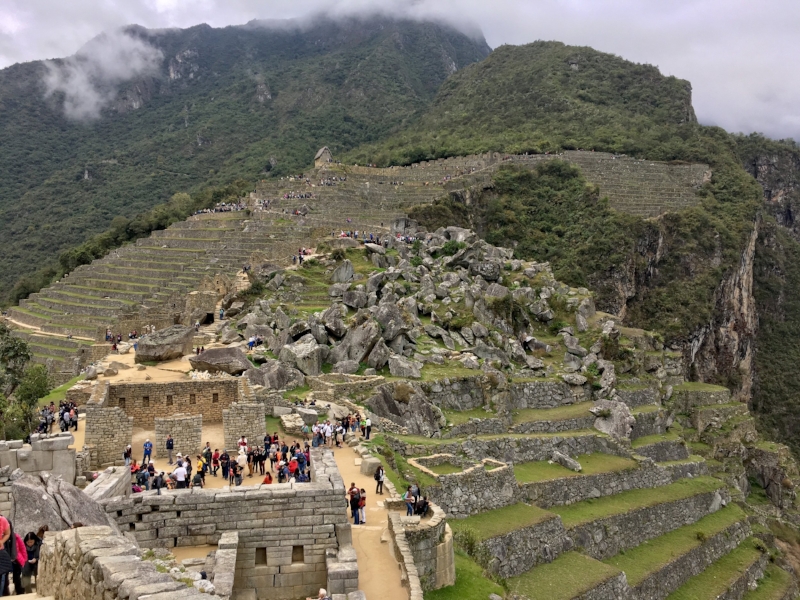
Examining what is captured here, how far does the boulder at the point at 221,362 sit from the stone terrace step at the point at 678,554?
12181mm

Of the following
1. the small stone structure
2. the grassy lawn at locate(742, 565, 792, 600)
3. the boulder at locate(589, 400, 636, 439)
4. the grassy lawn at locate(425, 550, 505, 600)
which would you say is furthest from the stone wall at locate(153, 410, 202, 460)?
the grassy lawn at locate(742, 565, 792, 600)

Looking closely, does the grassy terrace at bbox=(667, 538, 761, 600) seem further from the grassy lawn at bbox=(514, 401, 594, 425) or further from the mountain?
the mountain

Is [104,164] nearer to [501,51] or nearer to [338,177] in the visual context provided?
[338,177]

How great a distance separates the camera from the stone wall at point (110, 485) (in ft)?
25.5

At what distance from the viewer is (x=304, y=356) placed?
70.1ft

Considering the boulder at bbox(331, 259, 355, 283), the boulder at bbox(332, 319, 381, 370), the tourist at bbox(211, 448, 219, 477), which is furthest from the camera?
the boulder at bbox(331, 259, 355, 283)

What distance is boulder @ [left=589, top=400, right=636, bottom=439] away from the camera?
24.4m

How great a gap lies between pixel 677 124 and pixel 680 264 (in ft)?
132

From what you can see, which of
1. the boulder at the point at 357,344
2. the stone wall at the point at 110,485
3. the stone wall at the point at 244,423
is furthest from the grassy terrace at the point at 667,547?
the stone wall at the point at 110,485

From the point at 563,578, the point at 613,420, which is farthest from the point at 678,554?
the point at 563,578

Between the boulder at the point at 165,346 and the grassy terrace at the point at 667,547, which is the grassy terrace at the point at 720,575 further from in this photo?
the boulder at the point at 165,346

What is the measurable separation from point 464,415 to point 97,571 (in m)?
18.1

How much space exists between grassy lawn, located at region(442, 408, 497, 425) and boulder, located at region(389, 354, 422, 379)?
164 centimetres

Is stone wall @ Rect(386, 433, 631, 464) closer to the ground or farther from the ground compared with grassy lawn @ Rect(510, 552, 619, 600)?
farther from the ground
